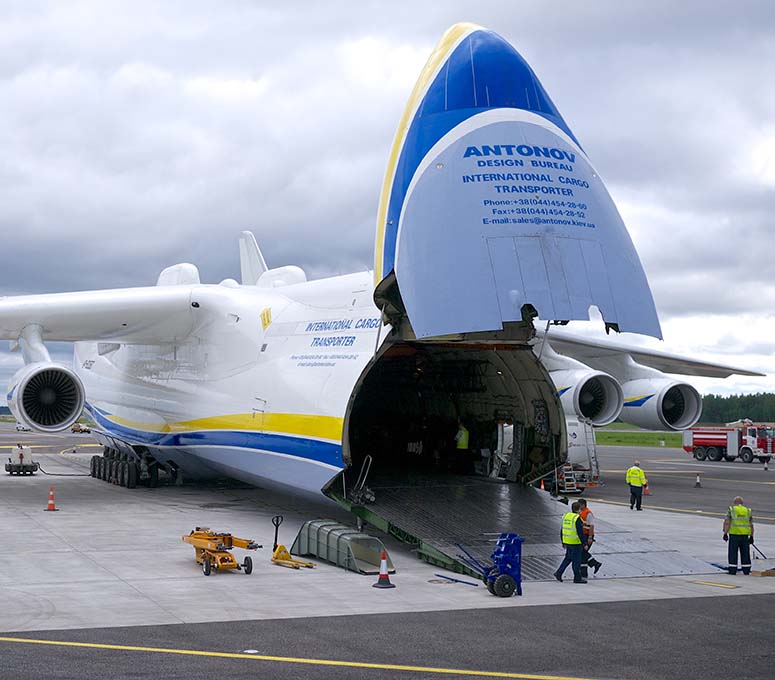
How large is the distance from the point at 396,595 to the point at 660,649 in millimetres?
3477

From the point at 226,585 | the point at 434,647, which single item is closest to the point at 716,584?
the point at 434,647

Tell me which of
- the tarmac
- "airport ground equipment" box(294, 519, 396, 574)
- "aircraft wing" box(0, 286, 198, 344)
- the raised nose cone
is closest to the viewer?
the tarmac

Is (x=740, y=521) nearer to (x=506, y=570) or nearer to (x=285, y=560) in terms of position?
(x=506, y=570)

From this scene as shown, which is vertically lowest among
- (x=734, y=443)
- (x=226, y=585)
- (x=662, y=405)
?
(x=226, y=585)

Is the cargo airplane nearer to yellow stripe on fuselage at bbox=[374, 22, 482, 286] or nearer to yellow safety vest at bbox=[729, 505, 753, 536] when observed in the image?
yellow stripe on fuselage at bbox=[374, 22, 482, 286]

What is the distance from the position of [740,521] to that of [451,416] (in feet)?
22.4

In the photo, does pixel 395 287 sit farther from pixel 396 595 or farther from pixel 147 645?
pixel 147 645

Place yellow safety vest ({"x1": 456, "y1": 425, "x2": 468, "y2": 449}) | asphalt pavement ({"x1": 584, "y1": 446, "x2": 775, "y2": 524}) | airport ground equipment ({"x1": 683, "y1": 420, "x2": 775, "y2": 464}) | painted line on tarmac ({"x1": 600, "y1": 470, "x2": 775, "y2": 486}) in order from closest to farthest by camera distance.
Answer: yellow safety vest ({"x1": 456, "y1": 425, "x2": 468, "y2": 449}), asphalt pavement ({"x1": 584, "y1": 446, "x2": 775, "y2": 524}), painted line on tarmac ({"x1": 600, "y1": 470, "x2": 775, "y2": 486}), airport ground equipment ({"x1": 683, "y1": 420, "x2": 775, "y2": 464})

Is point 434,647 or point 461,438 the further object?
point 461,438

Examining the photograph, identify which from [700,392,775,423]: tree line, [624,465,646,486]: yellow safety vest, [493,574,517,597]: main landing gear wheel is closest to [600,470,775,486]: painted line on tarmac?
[624,465,646,486]: yellow safety vest

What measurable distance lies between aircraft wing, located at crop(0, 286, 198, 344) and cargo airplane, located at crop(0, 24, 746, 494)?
0.04 meters

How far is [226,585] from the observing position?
1243 centimetres

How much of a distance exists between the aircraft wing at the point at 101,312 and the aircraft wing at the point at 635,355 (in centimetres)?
883

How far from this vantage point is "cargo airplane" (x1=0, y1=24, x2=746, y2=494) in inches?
509
